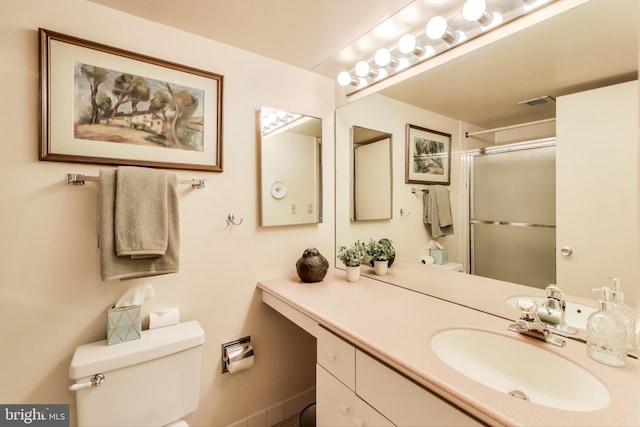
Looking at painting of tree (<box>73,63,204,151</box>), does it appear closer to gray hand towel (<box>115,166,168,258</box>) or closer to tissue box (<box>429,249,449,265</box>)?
gray hand towel (<box>115,166,168,258</box>)

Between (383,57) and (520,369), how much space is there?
154 centimetres

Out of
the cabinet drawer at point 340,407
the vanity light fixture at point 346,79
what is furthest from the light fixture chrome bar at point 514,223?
the vanity light fixture at point 346,79

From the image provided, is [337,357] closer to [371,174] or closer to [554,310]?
[554,310]

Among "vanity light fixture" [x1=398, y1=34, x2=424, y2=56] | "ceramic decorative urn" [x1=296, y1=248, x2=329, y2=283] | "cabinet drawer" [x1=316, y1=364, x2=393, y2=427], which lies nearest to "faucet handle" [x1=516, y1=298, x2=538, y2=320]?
"cabinet drawer" [x1=316, y1=364, x2=393, y2=427]

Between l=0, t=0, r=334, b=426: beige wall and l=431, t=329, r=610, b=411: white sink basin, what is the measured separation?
40.6 inches

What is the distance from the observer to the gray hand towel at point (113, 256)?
3.60 feet

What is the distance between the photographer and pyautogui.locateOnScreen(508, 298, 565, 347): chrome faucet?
90cm

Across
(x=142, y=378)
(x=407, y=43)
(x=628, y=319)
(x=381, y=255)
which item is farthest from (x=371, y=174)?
(x=142, y=378)

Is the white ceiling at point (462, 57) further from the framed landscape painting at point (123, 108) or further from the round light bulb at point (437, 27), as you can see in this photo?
the framed landscape painting at point (123, 108)

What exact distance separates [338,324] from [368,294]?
0.38 m

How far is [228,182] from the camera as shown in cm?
151

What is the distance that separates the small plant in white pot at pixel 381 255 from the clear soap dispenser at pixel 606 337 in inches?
36.2

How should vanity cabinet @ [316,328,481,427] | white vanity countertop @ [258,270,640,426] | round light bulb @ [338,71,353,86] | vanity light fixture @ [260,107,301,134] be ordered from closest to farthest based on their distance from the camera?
white vanity countertop @ [258,270,640,426] → vanity cabinet @ [316,328,481,427] → vanity light fixture @ [260,107,301,134] → round light bulb @ [338,71,353,86]

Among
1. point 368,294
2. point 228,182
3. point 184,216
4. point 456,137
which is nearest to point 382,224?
point 368,294
